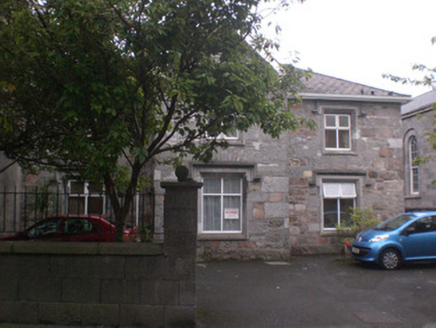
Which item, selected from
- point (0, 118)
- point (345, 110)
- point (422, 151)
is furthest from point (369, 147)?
point (0, 118)

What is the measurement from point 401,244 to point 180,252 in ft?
27.2

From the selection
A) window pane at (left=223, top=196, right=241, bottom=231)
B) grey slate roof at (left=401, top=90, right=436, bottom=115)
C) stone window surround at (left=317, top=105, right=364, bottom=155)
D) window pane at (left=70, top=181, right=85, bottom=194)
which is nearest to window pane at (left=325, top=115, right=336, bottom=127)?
stone window surround at (left=317, top=105, right=364, bottom=155)

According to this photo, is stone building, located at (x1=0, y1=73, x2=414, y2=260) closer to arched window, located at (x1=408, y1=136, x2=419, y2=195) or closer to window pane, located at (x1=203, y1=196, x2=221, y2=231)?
window pane, located at (x1=203, y1=196, x2=221, y2=231)

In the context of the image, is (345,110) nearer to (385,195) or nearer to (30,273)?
(385,195)

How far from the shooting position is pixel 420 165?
76.3 feet

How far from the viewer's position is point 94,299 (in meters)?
6.68

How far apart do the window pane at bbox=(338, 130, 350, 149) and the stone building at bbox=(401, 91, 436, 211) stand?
7.57 metres

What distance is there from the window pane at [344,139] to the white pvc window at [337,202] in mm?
1423

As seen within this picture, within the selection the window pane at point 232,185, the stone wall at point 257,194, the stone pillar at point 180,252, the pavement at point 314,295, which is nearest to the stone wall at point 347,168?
the stone wall at point 257,194

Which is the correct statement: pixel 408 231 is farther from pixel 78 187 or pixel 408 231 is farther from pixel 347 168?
pixel 78 187

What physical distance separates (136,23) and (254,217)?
908cm

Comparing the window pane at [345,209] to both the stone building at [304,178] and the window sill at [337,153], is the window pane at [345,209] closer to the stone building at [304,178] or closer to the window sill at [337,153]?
the stone building at [304,178]

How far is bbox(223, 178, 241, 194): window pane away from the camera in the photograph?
14.6 meters

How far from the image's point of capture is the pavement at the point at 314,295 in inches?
288
